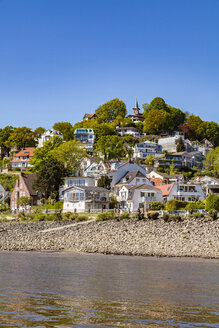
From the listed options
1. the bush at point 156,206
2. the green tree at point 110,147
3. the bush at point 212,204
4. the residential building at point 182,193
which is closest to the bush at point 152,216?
the bush at point 212,204

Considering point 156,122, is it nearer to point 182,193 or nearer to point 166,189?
point 166,189

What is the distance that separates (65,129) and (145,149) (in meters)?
29.9

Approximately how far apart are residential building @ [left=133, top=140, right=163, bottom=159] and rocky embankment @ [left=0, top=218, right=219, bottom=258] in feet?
249

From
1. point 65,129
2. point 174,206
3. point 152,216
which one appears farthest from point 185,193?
point 65,129

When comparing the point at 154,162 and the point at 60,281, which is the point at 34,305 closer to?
the point at 60,281

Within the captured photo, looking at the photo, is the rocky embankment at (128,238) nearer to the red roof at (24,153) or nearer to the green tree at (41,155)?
the green tree at (41,155)

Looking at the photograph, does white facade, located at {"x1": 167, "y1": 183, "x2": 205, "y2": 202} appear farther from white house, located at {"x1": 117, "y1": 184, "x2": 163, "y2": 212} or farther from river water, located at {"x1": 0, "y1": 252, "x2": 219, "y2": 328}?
river water, located at {"x1": 0, "y1": 252, "x2": 219, "y2": 328}

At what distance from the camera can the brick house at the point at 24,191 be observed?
84.1m

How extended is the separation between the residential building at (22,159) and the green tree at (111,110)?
41332mm

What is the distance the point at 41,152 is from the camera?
107062mm

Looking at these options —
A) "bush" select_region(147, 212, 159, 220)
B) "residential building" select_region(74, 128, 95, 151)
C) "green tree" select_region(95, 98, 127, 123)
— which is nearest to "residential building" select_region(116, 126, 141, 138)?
"green tree" select_region(95, 98, 127, 123)

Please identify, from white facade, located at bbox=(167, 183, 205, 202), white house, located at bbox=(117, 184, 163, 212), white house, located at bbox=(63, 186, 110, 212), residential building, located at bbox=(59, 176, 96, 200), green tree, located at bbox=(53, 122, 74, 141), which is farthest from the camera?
green tree, located at bbox=(53, 122, 74, 141)

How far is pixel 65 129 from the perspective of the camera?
146m

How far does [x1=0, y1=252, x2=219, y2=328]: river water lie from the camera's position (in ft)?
44.2
